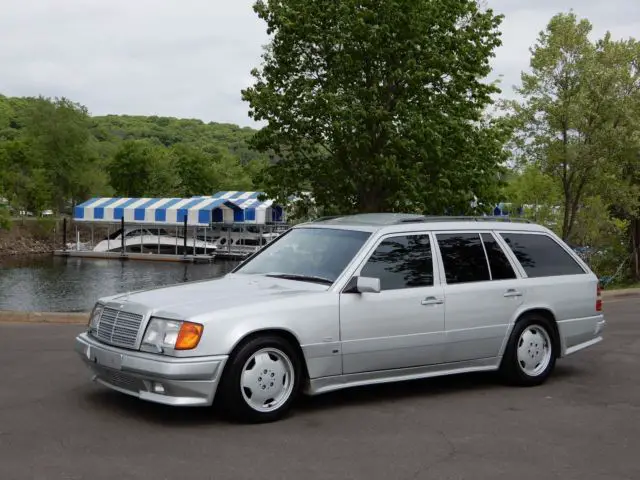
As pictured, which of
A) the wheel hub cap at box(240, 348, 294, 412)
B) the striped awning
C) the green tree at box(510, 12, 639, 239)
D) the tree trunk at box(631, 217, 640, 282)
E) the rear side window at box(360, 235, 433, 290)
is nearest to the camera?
the wheel hub cap at box(240, 348, 294, 412)

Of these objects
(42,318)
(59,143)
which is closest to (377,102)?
(42,318)

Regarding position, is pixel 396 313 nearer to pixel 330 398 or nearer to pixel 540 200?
pixel 330 398

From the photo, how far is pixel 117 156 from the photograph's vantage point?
117250 mm

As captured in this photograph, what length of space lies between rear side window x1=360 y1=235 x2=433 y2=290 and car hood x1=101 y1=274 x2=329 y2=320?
1.87ft

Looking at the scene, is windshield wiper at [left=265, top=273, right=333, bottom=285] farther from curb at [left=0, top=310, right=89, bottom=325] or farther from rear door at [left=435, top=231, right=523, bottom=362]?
curb at [left=0, top=310, right=89, bottom=325]

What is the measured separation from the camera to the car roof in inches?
300

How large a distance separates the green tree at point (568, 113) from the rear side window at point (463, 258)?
19.3 m

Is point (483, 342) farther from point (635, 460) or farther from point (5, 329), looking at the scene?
point (5, 329)

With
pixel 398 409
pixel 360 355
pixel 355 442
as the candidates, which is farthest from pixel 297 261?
pixel 355 442

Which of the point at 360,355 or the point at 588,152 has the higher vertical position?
the point at 588,152

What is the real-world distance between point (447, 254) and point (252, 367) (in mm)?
2394

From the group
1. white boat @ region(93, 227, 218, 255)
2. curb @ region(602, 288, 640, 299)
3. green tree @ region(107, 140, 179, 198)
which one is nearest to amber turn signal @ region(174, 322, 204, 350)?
curb @ region(602, 288, 640, 299)

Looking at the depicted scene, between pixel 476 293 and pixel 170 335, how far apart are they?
9.88 feet

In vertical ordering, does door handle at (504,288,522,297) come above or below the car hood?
below
